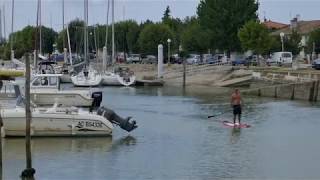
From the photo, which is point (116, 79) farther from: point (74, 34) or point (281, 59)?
point (74, 34)

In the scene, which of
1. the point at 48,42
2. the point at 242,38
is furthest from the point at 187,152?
the point at 48,42

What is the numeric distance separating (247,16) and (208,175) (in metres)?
80.8

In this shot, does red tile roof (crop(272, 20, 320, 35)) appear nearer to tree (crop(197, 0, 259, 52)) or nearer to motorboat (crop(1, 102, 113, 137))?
tree (crop(197, 0, 259, 52))

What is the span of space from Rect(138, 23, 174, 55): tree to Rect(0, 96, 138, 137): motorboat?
84970 mm

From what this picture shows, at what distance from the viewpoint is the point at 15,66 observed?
71.1 m

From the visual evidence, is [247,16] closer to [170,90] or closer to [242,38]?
[242,38]

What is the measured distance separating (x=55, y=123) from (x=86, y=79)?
1724 inches

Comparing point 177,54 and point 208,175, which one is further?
point 177,54

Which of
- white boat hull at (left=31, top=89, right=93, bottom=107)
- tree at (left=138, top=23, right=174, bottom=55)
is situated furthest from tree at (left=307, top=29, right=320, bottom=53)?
white boat hull at (left=31, top=89, right=93, bottom=107)

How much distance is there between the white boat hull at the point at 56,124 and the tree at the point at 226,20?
70420mm

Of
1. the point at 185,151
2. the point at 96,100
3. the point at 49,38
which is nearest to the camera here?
the point at 185,151

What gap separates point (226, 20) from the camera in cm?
10088

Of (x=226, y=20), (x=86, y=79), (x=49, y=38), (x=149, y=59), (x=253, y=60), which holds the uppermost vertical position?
(x=226, y=20)

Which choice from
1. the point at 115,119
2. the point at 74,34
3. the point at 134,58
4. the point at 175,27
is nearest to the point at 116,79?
the point at 115,119
